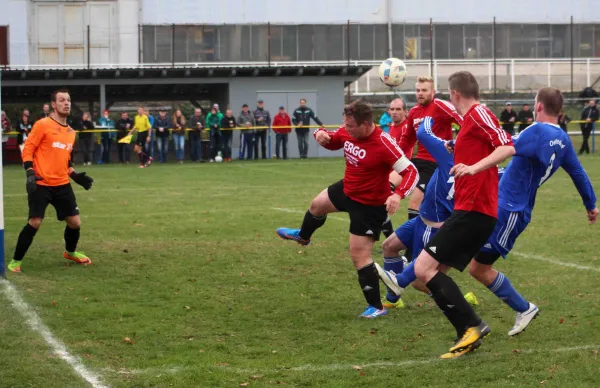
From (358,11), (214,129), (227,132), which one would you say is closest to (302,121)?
(227,132)

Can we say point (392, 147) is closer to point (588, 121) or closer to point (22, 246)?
point (22, 246)

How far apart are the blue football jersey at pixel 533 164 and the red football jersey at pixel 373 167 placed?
83cm

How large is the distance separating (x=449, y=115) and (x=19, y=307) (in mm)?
4505

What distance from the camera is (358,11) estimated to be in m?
48.5

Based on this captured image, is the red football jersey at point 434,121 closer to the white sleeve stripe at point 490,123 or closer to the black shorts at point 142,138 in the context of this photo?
the white sleeve stripe at point 490,123

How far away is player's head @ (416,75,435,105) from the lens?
9406 millimetres

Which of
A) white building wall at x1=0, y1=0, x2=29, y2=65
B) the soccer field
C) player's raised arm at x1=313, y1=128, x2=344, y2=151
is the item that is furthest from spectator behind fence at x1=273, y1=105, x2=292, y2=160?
player's raised arm at x1=313, y1=128, x2=344, y2=151

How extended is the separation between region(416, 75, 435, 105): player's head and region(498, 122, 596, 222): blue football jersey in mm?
2409

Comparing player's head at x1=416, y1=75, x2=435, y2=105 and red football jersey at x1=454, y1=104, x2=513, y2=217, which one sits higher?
player's head at x1=416, y1=75, x2=435, y2=105

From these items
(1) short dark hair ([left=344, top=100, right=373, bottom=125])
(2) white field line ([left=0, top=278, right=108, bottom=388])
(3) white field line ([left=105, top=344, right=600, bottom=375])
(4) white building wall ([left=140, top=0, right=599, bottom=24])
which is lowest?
(3) white field line ([left=105, top=344, right=600, bottom=375])

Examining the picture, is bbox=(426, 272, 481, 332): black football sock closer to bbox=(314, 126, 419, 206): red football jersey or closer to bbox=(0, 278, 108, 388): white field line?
bbox=(314, 126, 419, 206): red football jersey

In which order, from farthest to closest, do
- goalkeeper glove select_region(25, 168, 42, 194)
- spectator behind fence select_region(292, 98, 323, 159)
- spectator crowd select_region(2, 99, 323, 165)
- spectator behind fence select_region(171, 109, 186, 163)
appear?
spectator behind fence select_region(292, 98, 323, 159), spectator behind fence select_region(171, 109, 186, 163), spectator crowd select_region(2, 99, 323, 165), goalkeeper glove select_region(25, 168, 42, 194)

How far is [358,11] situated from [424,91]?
40.0 m

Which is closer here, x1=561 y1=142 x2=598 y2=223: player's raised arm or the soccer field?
the soccer field
